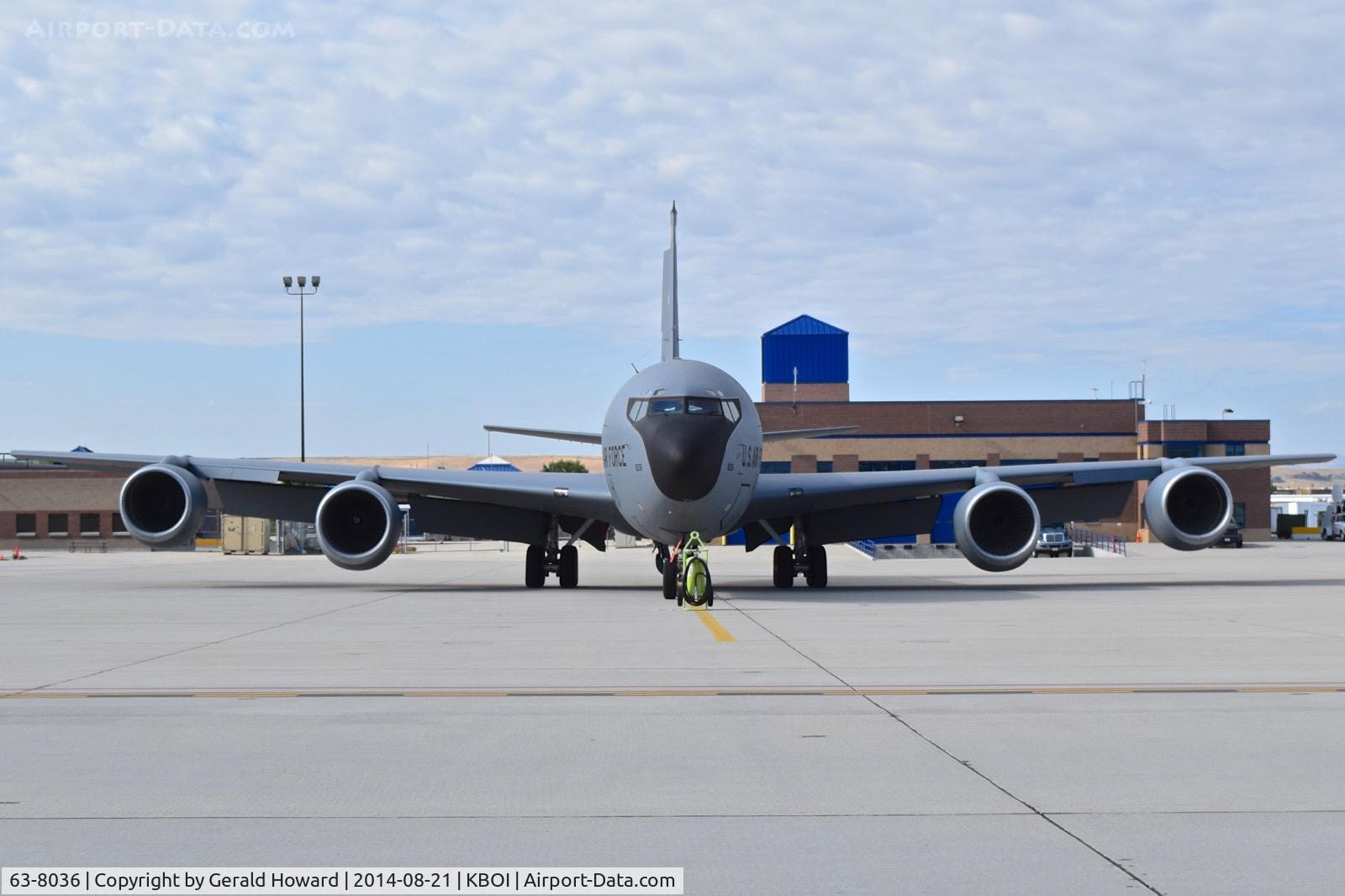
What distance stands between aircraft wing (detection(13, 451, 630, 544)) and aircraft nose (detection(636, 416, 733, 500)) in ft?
9.81

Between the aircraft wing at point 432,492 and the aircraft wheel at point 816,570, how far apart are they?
414cm

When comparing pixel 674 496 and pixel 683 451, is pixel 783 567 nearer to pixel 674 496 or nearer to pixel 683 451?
pixel 674 496

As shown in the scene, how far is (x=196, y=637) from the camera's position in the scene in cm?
1628

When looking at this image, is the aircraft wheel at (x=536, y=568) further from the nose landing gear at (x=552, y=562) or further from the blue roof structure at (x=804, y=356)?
the blue roof structure at (x=804, y=356)

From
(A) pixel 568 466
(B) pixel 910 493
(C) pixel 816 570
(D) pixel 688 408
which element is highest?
(A) pixel 568 466

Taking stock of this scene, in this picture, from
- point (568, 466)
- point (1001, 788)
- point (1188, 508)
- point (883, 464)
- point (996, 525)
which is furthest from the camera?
point (568, 466)

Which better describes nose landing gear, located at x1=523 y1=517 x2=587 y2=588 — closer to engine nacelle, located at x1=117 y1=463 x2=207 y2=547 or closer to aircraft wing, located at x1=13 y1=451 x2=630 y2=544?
aircraft wing, located at x1=13 y1=451 x2=630 y2=544

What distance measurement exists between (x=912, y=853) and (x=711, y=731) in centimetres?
335

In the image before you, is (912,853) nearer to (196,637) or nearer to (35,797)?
(35,797)

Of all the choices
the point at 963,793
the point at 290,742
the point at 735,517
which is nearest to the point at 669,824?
the point at 963,793

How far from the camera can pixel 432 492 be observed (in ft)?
87.1

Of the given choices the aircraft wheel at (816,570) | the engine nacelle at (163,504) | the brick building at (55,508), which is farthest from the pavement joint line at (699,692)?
the brick building at (55,508)

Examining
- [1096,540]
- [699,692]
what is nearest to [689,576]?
[699,692]

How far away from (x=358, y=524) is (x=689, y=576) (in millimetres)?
7458
